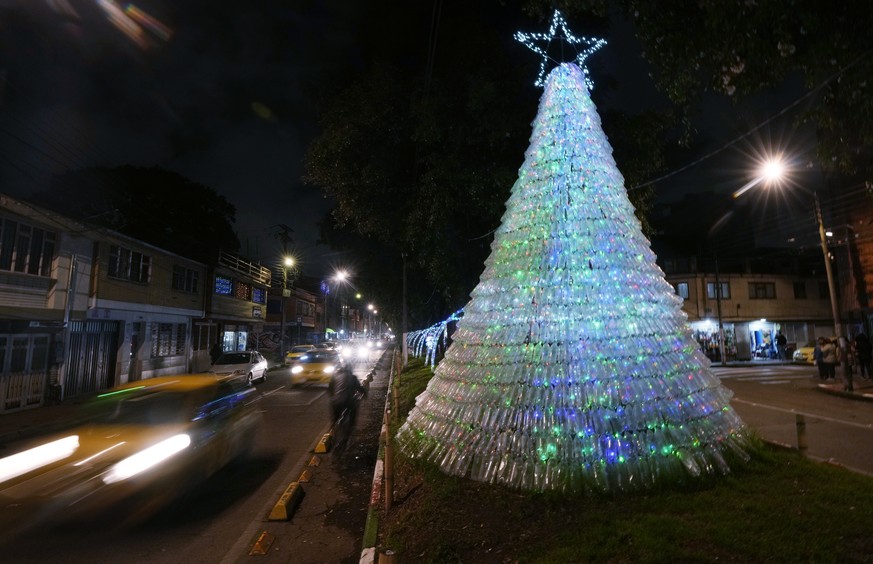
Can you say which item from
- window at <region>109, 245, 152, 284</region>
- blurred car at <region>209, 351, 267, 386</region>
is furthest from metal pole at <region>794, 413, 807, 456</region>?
window at <region>109, 245, 152, 284</region>

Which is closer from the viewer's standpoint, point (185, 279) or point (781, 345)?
point (185, 279)

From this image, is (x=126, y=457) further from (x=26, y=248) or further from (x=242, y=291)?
(x=242, y=291)

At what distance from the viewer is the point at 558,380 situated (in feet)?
18.7

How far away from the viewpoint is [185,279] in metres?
24.2

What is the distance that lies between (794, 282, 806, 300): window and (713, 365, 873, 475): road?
785 inches

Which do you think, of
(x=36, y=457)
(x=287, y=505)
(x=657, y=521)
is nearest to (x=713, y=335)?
(x=657, y=521)

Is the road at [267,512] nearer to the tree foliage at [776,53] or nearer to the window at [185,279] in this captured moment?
the tree foliage at [776,53]

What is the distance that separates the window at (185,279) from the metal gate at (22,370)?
27.8 feet

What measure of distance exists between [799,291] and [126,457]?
41.4m

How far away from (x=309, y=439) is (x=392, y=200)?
7.68 metres

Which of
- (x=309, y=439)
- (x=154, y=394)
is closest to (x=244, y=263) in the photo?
(x=309, y=439)

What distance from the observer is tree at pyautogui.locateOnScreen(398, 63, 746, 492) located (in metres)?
5.33

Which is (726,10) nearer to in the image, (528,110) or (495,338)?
(495,338)

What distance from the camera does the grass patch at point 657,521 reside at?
3834mm
